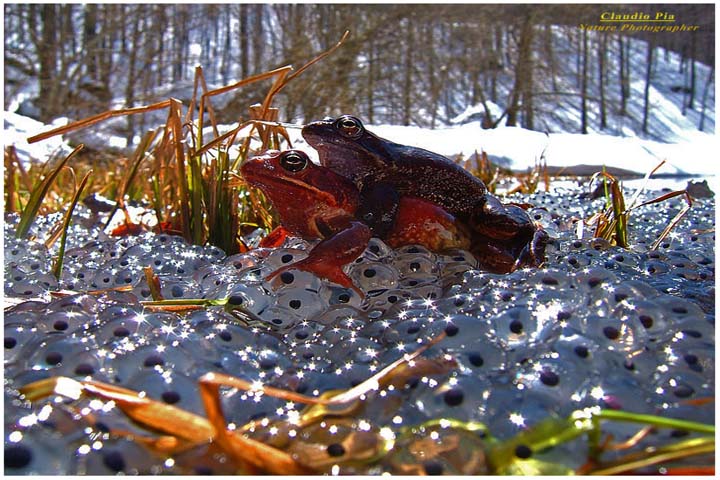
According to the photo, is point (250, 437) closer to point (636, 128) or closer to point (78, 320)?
point (78, 320)

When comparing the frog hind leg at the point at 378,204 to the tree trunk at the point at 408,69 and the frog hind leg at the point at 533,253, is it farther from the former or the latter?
the tree trunk at the point at 408,69

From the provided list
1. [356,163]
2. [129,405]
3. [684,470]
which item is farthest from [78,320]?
[684,470]

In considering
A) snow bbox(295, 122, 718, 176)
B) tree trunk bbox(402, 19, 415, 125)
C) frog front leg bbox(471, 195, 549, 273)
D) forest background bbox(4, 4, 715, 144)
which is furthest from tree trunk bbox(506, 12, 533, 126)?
frog front leg bbox(471, 195, 549, 273)

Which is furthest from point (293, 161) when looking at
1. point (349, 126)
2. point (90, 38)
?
point (90, 38)

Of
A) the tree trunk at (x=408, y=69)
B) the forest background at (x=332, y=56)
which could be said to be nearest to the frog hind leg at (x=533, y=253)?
the forest background at (x=332, y=56)

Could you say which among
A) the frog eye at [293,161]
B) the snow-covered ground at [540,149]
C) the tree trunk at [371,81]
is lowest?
the frog eye at [293,161]
